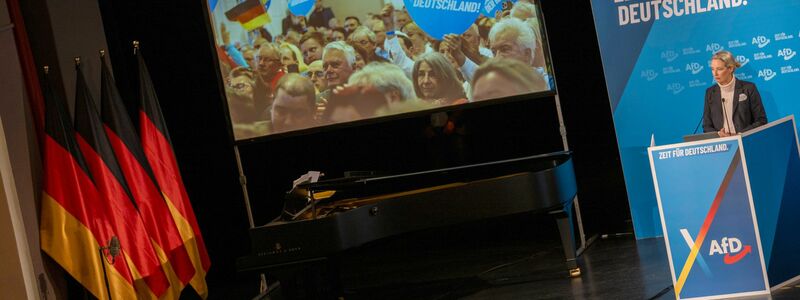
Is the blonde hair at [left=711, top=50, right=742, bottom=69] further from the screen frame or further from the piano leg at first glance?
the piano leg

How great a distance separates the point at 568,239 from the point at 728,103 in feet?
4.74

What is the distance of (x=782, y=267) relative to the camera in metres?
5.14

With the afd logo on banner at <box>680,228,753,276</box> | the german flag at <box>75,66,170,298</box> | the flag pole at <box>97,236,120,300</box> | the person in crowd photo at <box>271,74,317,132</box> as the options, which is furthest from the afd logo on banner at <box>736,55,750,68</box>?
the flag pole at <box>97,236,120,300</box>

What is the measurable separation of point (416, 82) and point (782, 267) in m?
3.06

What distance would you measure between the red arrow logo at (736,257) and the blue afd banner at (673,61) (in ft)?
6.48

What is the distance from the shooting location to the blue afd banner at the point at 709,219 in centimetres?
499

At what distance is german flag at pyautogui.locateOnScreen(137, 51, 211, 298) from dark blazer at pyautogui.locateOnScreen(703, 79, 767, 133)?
357 centimetres

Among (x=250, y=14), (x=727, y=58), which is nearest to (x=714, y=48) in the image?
(x=727, y=58)

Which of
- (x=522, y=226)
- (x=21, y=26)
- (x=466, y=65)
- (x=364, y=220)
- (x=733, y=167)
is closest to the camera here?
(x=733, y=167)

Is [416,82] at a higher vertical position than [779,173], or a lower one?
higher

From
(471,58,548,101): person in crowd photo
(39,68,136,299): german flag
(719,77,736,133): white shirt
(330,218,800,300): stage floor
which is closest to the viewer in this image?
(39,68,136,299): german flag

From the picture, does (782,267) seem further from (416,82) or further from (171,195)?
(171,195)

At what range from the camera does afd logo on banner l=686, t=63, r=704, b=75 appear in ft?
22.5

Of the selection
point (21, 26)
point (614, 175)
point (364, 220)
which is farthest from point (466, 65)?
point (21, 26)
